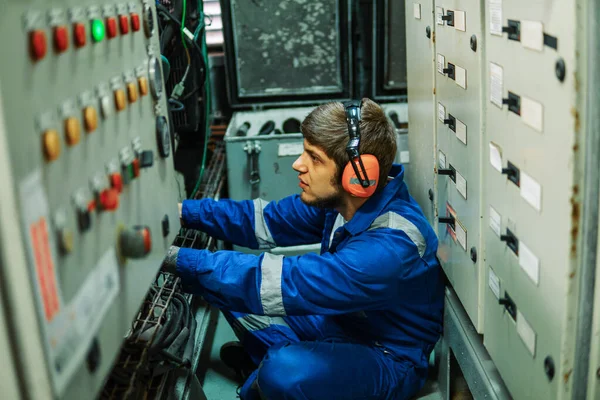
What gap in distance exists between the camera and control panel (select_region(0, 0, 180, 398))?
2.86ft

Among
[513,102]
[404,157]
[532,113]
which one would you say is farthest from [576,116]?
[404,157]

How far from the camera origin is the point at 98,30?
115cm

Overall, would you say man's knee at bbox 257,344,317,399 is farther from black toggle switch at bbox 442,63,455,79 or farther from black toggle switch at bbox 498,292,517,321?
black toggle switch at bbox 442,63,455,79

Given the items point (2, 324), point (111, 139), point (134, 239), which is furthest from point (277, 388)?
point (2, 324)

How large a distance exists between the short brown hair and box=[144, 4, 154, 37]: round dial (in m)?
0.70

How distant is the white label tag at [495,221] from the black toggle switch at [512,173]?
14cm

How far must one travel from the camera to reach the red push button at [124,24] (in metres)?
1.28

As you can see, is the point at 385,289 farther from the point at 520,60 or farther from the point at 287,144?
the point at 287,144

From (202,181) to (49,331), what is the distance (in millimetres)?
2284

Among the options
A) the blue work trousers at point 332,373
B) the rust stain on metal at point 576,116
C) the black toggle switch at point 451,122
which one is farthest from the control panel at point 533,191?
the blue work trousers at point 332,373

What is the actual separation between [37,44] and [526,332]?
46.2 inches

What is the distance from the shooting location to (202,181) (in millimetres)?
3188

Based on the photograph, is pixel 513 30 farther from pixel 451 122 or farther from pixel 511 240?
pixel 451 122

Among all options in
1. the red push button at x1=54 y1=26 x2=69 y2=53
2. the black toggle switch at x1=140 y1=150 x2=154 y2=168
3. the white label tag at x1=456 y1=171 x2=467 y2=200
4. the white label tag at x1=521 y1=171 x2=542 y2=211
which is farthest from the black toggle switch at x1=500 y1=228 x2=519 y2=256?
the red push button at x1=54 y1=26 x2=69 y2=53
